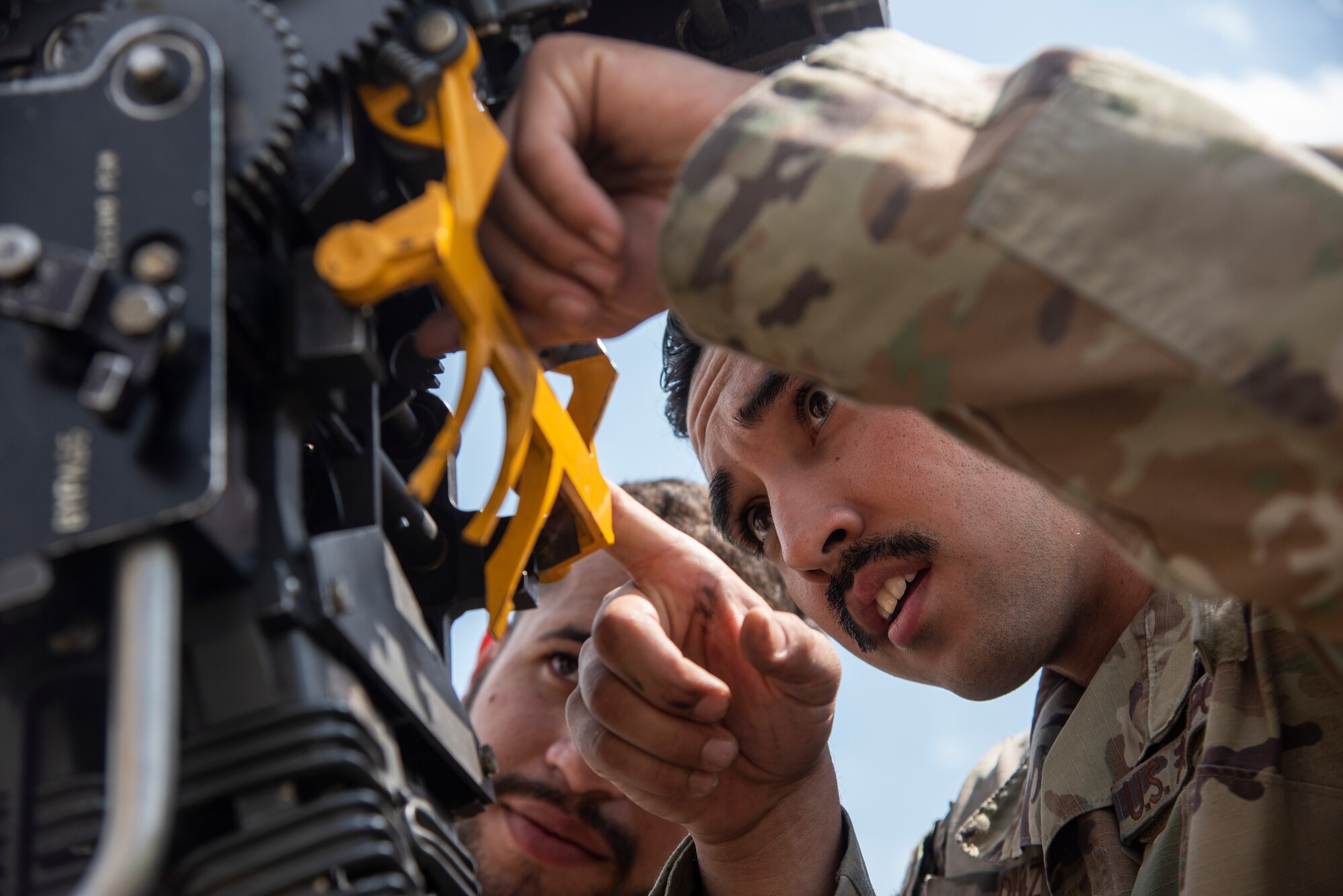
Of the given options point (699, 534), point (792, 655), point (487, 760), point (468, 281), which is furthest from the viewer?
point (699, 534)

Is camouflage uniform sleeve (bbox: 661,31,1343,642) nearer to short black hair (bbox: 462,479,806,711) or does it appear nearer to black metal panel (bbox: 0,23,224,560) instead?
black metal panel (bbox: 0,23,224,560)

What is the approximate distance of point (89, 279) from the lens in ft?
2.72

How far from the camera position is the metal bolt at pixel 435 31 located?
1.01 metres

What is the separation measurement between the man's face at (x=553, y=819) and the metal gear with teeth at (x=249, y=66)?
1.98 metres

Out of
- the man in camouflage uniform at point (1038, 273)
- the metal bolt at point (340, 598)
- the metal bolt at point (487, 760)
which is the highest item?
the man in camouflage uniform at point (1038, 273)

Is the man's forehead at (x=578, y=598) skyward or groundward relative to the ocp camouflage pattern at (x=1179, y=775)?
groundward

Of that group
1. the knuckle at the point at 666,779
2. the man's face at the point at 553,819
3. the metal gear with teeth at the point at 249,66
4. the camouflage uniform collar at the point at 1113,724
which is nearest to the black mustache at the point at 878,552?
the camouflage uniform collar at the point at 1113,724

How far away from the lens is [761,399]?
86.3 inches

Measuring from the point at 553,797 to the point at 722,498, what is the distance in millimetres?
871

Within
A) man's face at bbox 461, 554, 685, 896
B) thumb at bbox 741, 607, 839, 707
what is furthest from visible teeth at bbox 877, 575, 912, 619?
man's face at bbox 461, 554, 685, 896

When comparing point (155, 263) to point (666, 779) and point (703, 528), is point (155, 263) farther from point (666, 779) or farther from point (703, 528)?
point (703, 528)

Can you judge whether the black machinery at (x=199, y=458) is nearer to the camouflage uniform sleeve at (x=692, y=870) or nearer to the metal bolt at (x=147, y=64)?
the metal bolt at (x=147, y=64)

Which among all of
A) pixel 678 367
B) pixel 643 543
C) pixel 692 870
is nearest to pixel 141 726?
pixel 643 543

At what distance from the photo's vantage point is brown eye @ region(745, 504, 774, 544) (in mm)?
2432
